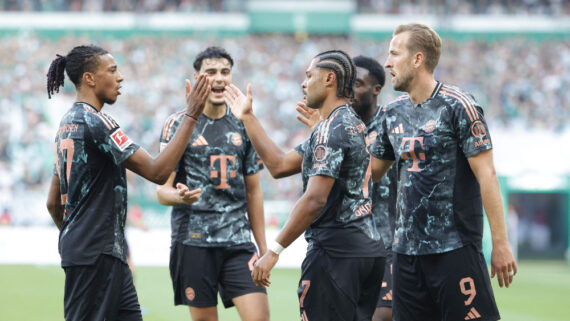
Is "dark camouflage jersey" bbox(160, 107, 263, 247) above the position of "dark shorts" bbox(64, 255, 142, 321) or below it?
above

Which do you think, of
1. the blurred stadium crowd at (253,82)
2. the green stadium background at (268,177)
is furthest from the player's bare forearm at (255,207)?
the blurred stadium crowd at (253,82)

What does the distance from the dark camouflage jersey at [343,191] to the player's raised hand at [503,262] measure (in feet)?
2.58

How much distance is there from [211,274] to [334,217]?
5.79 ft

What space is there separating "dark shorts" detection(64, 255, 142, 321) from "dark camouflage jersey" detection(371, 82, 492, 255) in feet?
6.53

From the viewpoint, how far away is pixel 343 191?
4.82m

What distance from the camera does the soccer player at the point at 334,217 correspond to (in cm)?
469

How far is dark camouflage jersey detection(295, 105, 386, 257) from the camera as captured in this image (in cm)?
475

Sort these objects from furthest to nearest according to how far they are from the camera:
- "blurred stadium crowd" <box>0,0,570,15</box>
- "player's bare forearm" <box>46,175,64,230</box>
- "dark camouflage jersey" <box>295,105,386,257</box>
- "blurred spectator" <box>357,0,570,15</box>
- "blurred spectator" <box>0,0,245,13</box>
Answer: "blurred spectator" <box>357,0,570,15</box> → "blurred stadium crowd" <box>0,0,570,15</box> → "blurred spectator" <box>0,0,245,13</box> → "player's bare forearm" <box>46,175,64,230</box> → "dark camouflage jersey" <box>295,105,386,257</box>

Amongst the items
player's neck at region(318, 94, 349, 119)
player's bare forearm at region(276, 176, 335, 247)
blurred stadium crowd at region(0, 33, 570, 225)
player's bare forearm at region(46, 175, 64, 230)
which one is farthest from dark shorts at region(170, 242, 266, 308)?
blurred stadium crowd at region(0, 33, 570, 225)

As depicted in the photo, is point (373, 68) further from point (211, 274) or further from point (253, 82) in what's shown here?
point (253, 82)

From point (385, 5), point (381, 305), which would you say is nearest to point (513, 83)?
point (385, 5)

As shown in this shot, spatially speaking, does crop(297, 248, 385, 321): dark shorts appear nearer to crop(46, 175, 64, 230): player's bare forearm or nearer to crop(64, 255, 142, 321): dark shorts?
crop(64, 255, 142, 321): dark shorts

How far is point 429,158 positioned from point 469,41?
A: 28314 millimetres

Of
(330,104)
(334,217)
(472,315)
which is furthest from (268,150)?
(472,315)
